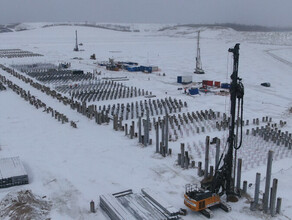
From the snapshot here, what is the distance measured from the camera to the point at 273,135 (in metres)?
18.1

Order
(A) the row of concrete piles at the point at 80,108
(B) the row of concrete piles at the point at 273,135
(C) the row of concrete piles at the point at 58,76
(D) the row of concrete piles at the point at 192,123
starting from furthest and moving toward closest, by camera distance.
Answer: (C) the row of concrete piles at the point at 58,76 < (A) the row of concrete piles at the point at 80,108 < (D) the row of concrete piles at the point at 192,123 < (B) the row of concrete piles at the point at 273,135

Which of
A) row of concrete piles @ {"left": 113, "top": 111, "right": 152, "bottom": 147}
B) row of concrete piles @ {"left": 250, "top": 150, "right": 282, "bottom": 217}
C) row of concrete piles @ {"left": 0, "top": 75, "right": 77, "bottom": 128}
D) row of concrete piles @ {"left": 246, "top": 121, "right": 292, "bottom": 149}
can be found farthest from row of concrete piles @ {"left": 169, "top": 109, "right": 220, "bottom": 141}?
row of concrete piles @ {"left": 250, "top": 150, "right": 282, "bottom": 217}

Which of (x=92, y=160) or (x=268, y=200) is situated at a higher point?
(x=268, y=200)

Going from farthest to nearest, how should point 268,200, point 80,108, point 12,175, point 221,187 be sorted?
point 80,108, point 12,175, point 221,187, point 268,200

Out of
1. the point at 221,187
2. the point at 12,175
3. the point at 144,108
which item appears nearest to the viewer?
the point at 221,187

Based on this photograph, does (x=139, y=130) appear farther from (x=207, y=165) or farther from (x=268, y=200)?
(x=268, y=200)

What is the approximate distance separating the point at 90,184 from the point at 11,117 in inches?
474

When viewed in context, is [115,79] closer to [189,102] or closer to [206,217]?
[189,102]

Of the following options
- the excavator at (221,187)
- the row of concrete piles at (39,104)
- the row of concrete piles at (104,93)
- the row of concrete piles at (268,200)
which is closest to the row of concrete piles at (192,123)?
the row of concrete piles at (39,104)

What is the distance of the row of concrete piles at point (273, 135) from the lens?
1753 centimetres

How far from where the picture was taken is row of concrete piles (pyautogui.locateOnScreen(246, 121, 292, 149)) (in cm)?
1753

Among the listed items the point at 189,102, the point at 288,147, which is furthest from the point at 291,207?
the point at 189,102

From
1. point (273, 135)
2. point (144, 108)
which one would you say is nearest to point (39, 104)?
point (144, 108)

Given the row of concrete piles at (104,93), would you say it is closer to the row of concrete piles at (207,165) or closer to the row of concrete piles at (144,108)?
the row of concrete piles at (144,108)
